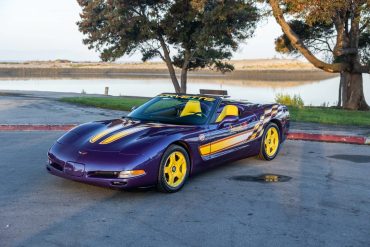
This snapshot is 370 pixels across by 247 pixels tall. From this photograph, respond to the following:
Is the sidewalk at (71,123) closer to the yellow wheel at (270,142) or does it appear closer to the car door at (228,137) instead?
the yellow wheel at (270,142)

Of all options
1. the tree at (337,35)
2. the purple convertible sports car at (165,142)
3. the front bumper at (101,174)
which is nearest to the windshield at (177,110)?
the purple convertible sports car at (165,142)

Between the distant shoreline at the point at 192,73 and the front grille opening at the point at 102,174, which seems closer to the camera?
the front grille opening at the point at 102,174

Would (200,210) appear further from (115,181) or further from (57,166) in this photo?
(57,166)

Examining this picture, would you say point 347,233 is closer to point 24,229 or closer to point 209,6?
point 24,229

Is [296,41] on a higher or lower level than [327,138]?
higher

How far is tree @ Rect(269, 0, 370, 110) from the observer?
1939 cm

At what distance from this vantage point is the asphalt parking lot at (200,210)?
4.66 m

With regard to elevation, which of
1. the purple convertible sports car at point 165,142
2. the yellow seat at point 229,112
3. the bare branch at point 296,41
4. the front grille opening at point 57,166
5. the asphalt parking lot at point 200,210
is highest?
the bare branch at point 296,41

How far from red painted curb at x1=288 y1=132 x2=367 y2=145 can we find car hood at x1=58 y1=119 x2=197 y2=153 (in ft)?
16.9

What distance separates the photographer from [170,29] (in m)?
26.8

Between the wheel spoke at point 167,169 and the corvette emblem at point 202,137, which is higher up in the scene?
the corvette emblem at point 202,137

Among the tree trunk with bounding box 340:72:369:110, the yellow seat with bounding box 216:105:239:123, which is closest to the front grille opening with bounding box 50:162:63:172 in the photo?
the yellow seat with bounding box 216:105:239:123

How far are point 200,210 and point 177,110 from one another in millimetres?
2489

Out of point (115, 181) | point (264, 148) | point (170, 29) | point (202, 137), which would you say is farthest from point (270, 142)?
point (170, 29)
